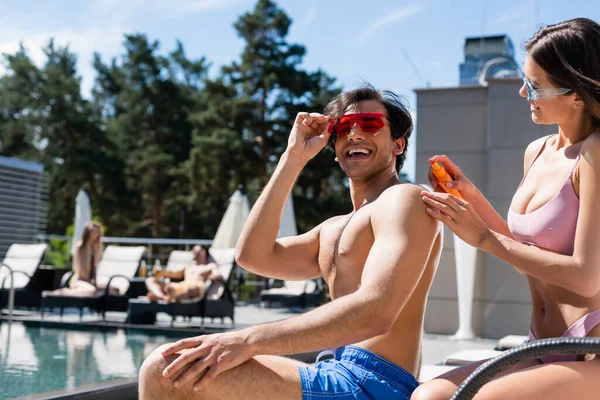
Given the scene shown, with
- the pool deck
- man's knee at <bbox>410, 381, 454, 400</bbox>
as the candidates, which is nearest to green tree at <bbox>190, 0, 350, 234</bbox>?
the pool deck

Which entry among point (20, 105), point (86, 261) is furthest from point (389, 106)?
point (20, 105)

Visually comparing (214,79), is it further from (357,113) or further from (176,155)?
(357,113)

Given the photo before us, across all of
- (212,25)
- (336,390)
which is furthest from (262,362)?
(212,25)

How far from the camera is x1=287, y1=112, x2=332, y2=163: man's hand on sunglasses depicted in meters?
2.22

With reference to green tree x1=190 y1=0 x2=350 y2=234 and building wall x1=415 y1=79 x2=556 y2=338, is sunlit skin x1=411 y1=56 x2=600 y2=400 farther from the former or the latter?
green tree x1=190 y1=0 x2=350 y2=234

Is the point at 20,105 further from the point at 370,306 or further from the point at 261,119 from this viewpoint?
the point at 370,306

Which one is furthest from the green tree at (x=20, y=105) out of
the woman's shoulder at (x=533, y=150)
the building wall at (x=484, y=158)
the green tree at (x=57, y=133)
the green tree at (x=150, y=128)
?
the woman's shoulder at (x=533, y=150)

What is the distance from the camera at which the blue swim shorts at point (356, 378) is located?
1.75m

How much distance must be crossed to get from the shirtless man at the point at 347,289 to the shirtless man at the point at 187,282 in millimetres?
6908

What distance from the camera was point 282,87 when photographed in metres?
26.6

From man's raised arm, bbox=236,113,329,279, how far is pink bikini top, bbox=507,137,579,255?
72 centimetres

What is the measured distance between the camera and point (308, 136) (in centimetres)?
228

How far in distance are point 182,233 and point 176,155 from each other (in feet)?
11.1

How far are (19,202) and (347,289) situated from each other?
15.6 m
